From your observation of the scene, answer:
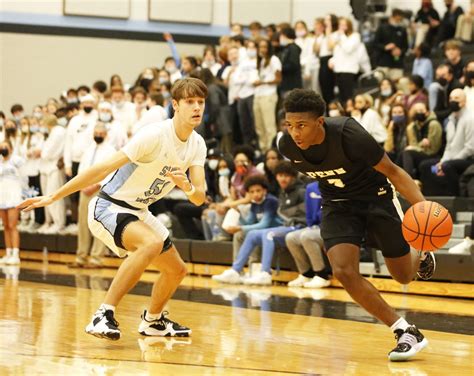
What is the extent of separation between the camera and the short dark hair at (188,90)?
684 centimetres

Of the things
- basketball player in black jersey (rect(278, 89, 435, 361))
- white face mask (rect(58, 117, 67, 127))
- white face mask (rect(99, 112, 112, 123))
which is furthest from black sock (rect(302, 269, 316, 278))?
white face mask (rect(58, 117, 67, 127))

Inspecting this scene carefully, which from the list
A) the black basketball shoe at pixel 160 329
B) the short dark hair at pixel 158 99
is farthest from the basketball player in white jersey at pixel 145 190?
the short dark hair at pixel 158 99

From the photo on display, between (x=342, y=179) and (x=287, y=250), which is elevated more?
(x=342, y=179)

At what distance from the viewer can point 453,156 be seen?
39.3 ft

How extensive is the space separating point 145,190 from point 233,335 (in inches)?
51.4

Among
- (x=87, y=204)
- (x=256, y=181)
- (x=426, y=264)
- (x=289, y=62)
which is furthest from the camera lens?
(x=289, y=62)

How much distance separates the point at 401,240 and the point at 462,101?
5882 mm

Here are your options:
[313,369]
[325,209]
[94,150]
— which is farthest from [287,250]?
[313,369]

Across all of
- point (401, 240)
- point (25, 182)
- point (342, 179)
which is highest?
point (342, 179)

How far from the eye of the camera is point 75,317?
8.27 meters

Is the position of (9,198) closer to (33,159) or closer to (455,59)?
(33,159)

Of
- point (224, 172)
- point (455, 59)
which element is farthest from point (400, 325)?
point (455, 59)

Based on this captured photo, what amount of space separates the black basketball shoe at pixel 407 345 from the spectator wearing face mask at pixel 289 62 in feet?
31.8

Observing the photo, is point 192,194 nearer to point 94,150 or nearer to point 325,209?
point 325,209
